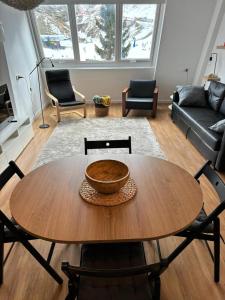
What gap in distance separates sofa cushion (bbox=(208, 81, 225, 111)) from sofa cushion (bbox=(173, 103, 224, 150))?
11 cm

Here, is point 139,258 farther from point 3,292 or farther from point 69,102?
point 69,102

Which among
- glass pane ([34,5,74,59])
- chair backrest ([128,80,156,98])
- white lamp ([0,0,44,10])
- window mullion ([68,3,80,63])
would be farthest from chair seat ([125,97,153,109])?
white lamp ([0,0,44,10])

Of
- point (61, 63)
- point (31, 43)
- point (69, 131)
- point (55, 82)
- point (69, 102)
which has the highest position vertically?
point (31, 43)

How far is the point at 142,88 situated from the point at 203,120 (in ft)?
6.40

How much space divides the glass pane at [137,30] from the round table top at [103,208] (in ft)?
13.8

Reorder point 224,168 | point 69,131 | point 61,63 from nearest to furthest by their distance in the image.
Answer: point 224,168
point 69,131
point 61,63

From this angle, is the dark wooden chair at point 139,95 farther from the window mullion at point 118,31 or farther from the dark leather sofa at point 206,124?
the window mullion at point 118,31

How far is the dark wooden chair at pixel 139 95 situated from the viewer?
425 centimetres

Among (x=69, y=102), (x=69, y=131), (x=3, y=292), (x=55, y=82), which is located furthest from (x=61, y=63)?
(x=3, y=292)

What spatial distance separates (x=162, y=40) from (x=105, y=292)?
15.3 ft

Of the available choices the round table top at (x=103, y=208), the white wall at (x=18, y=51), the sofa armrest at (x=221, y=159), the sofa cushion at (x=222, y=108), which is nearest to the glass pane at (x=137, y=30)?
the white wall at (x=18, y=51)

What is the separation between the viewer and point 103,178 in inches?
49.2

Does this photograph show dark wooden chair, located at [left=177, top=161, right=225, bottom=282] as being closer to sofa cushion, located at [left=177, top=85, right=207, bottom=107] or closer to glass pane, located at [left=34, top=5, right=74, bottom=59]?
sofa cushion, located at [left=177, top=85, right=207, bottom=107]

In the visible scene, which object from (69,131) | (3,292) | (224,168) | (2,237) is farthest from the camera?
(69,131)
